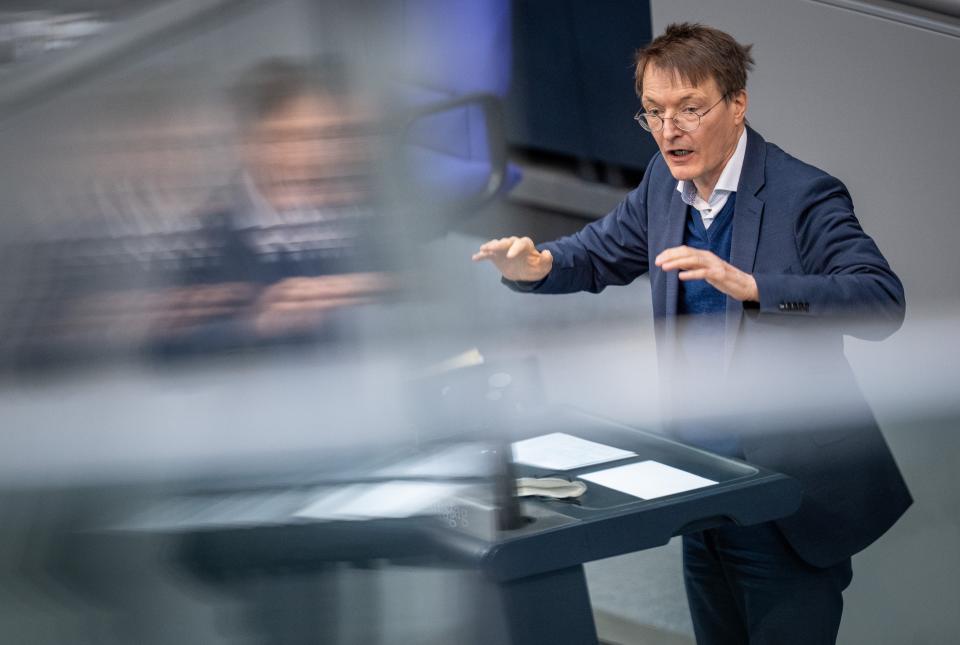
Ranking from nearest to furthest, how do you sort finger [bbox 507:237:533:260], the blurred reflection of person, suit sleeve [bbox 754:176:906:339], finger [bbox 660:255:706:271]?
1. the blurred reflection of person
2. finger [bbox 660:255:706:271]
3. suit sleeve [bbox 754:176:906:339]
4. finger [bbox 507:237:533:260]

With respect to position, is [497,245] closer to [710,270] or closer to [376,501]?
[710,270]

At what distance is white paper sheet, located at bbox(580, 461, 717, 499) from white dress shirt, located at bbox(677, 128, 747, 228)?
286mm

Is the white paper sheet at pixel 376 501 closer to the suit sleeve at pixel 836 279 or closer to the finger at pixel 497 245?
the finger at pixel 497 245

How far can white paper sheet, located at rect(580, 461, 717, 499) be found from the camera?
1.04m

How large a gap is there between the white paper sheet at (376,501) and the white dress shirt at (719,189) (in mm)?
560

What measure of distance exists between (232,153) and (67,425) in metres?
0.18

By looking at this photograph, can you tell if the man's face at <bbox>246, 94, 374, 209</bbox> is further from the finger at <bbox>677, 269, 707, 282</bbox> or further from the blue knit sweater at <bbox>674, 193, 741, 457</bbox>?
the blue knit sweater at <bbox>674, 193, 741, 457</bbox>

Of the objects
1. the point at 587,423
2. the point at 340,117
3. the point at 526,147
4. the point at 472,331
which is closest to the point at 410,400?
the point at 472,331

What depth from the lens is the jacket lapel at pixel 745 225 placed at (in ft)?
3.82

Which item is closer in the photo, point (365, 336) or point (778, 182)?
point (365, 336)

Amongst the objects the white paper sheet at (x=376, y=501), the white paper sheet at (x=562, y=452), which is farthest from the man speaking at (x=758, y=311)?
the white paper sheet at (x=376, y=501)

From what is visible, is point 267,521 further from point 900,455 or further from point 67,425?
point 900,455

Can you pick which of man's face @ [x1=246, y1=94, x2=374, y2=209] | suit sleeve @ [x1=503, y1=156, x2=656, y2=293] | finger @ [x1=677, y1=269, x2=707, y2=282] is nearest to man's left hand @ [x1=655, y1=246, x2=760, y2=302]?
finger @ [x1=677, y1=269, x2=707, y2=282]

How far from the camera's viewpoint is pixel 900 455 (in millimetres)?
1630
